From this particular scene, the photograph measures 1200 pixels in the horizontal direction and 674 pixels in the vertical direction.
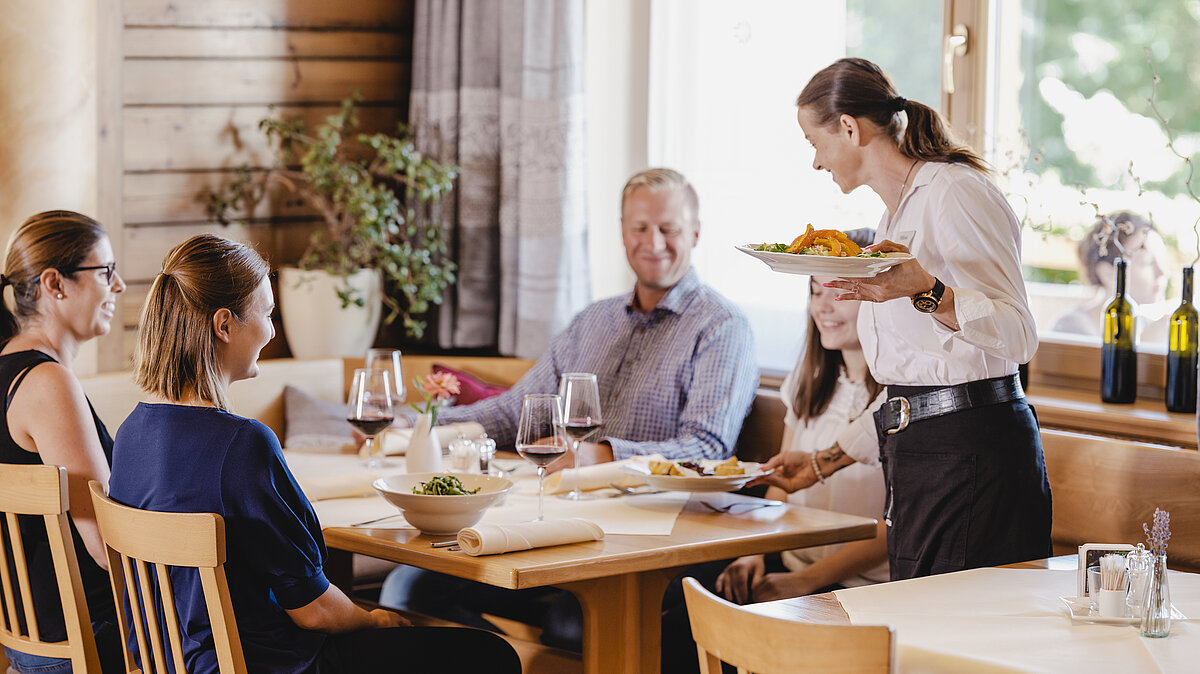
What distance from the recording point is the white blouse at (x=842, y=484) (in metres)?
2.73

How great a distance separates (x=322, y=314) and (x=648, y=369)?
1.21 m

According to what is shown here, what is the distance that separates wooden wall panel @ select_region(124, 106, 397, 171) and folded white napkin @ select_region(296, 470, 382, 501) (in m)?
1.82

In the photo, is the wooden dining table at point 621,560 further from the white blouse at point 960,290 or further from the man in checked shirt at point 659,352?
the man in checked shirt at point 659,352

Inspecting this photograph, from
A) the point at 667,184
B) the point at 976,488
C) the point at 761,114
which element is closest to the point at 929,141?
the point at 976,488

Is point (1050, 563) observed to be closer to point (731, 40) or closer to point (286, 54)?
point (731, 40)

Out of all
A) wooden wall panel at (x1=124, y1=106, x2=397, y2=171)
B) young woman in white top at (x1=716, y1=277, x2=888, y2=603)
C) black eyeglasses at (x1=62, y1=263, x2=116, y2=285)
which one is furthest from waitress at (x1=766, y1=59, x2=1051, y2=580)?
wooden wall panel at (x1=124, y1=106, x2=397, y2=171)

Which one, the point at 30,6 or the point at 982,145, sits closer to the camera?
the point at 982,145

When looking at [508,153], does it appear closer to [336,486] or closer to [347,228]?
[347,228]

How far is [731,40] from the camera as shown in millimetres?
3711

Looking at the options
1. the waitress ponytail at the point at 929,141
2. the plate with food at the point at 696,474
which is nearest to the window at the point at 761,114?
the waitress ponytail at the point at 929,141

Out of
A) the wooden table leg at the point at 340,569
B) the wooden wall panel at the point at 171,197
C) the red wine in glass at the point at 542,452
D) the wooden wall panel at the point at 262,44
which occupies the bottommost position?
the wooden table leg at the point at 340,569

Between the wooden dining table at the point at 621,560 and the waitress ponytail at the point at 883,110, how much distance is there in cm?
69

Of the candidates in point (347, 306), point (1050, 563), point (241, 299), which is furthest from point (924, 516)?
point (347, 306)

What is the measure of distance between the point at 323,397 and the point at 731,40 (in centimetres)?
162
